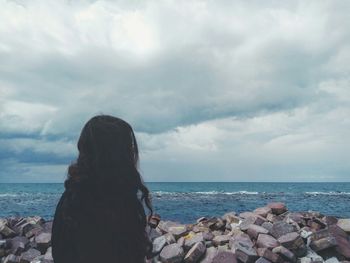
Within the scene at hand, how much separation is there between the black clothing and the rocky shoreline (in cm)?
673

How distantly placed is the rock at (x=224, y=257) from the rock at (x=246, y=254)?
0.43 feet

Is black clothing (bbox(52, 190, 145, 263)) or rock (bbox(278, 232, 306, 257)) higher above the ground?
black clothing (bbox(52, 190, 145, 263))

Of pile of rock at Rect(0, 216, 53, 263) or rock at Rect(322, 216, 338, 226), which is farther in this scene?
rock at Rect(322, 216, 338, 226)

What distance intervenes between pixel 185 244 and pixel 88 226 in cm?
860

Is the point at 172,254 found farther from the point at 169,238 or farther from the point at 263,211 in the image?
the point at 263,211

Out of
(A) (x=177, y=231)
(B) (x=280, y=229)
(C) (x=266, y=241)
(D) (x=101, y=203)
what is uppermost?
(D) (x=101, y=203)

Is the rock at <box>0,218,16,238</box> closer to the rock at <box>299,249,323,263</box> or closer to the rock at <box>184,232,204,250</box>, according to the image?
the rock at <box>184,232,204,250</box>

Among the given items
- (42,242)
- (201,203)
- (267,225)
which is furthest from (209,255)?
(201,203)

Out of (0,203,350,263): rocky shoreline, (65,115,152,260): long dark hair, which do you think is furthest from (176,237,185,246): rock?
(65,115,152,260): long dark hair

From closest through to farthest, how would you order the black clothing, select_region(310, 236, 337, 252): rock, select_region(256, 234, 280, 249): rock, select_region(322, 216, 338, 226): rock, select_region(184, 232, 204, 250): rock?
the black clothing
select_region(256, 234, 280, 249): rock
select_region(310, 236, 337, 252): rock
select_region(184, 232, 204, 250): rock
select_region(322, 216, 338, 226): rock

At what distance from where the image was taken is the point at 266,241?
11.0 m

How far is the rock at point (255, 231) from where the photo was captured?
1151cm

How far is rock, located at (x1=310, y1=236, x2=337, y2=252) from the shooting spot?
11.0 meters

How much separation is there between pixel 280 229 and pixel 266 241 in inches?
27.5
